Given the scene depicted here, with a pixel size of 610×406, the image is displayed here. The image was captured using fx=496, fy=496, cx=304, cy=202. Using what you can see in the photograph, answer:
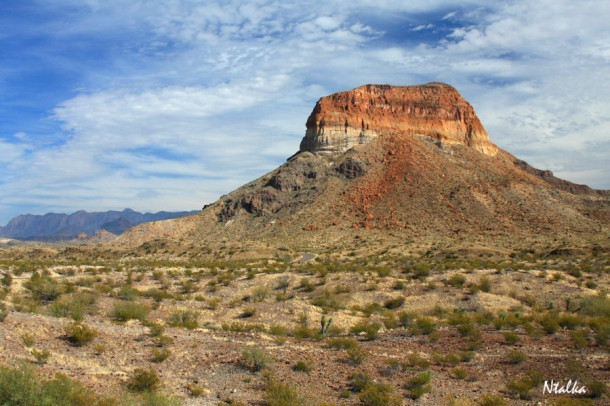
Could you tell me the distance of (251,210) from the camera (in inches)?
3204

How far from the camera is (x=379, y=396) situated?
1006 cm

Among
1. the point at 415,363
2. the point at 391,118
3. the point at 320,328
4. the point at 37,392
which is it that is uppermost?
the point at 391,118

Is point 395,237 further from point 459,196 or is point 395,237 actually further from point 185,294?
point 185,294

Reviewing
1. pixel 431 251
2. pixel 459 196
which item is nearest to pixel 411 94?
Answer: pixel 459 196

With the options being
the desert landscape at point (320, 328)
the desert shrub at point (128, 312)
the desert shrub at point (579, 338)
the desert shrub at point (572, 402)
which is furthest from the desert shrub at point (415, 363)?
the desert shrub at point (128, 312)

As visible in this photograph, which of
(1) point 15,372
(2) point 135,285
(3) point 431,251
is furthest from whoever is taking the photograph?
(3) point 431,251

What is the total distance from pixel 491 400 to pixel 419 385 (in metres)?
1.61

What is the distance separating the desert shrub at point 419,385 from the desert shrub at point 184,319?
25.8ft

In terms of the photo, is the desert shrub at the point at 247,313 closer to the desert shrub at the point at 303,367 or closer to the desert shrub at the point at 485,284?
the desert shrub at the point at 303,367

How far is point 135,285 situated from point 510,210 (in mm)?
58644

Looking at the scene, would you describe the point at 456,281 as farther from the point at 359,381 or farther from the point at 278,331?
the point at 359,381

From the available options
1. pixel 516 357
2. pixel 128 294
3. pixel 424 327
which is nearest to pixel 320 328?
pixel 424 327

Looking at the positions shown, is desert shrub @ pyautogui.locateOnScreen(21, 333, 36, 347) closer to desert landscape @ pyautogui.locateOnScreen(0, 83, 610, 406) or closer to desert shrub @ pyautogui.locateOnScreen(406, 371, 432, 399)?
desert landscape @ pyautogui.locateOnScreen(0, 83, 610, 406)

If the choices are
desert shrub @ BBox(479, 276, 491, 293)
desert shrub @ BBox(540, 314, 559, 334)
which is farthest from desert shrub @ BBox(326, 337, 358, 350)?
desert shrub @ BBox(479, 276, 491, 293)
